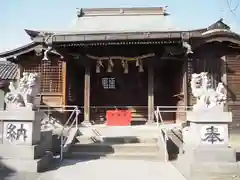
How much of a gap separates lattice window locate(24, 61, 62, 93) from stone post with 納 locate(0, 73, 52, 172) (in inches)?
303

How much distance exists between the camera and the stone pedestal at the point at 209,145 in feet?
22.6

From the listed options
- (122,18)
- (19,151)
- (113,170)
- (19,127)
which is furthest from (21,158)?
(122,18)

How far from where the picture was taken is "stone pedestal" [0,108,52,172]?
23.5 feet

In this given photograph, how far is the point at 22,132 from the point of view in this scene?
24.3 ft

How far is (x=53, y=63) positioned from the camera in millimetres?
15719

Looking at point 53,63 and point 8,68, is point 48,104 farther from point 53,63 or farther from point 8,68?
point 8,68

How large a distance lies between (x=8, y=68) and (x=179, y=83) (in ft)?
41.1

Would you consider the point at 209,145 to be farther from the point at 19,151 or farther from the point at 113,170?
the point at 19,151

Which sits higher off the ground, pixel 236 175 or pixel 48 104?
pixel 48 104

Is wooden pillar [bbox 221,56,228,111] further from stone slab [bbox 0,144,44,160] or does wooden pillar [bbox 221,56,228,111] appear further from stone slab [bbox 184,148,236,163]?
stone slab [bbox 0,144,44,160]

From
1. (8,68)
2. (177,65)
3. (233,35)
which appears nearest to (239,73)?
(233,35)

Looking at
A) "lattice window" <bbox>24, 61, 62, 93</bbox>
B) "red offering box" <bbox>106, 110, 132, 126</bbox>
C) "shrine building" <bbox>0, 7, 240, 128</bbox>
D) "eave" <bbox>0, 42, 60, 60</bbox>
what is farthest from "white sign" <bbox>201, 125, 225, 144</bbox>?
"eave" <bbox>0, 42, 60, 60</bbox>

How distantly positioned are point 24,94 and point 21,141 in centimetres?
125

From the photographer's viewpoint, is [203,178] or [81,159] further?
[81,159]
